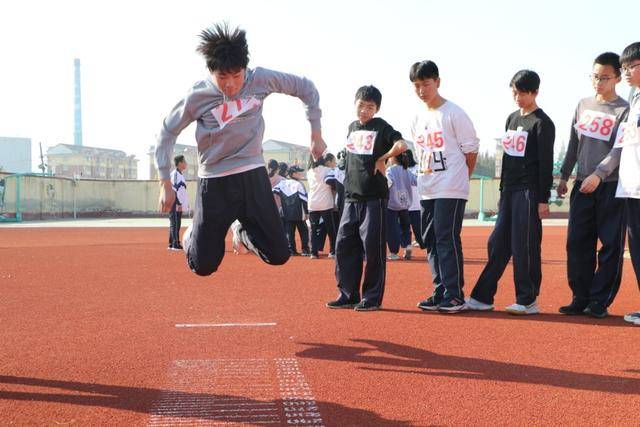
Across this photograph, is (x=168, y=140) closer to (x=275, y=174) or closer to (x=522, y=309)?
(x=522, y=309)

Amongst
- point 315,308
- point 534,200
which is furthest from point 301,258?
point 534,200

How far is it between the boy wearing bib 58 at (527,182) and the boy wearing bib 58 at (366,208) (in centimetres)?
111

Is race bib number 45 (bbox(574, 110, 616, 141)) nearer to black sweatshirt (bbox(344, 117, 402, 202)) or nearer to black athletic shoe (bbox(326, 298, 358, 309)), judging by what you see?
black sweatshirt (bbox(344, 117, 402, 202))

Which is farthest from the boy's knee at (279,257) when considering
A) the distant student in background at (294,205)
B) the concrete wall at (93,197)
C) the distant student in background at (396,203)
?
the concrete wall at (93,197)

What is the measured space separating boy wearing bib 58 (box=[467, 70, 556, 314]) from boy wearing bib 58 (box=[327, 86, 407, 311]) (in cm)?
111

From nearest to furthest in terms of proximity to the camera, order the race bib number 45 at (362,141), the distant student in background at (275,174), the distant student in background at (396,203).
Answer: the race bib number 45 at (362,141) < the distant student in background at (396,203) < the distant student in background at (275,174)

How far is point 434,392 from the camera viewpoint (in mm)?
3289

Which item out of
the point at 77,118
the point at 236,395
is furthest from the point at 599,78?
the point at 77,118

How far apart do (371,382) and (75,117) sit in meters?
125

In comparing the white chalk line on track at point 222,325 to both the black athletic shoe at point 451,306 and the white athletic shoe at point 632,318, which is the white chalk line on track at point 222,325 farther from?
the white athletic shoe at point 632,318

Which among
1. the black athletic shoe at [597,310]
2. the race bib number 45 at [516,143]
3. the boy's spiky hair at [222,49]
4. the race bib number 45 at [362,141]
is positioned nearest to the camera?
the boy's spiky hair at [222,49]

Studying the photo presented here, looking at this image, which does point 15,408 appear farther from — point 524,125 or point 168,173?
point 524,125

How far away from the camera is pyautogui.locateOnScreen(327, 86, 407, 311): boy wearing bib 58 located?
566cm

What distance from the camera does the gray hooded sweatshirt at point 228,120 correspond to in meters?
4.18
